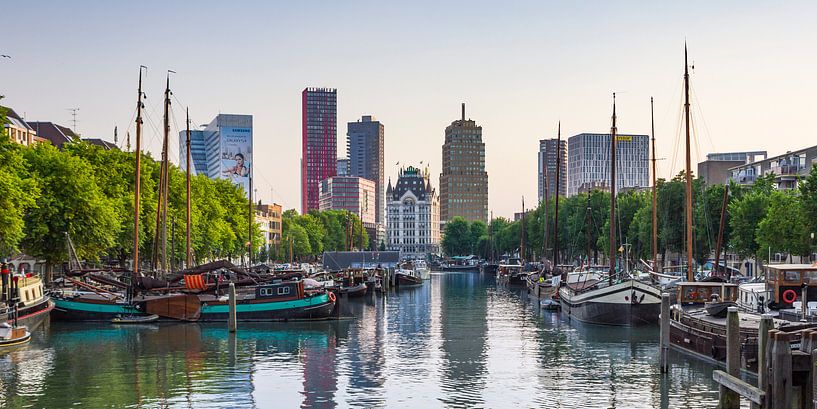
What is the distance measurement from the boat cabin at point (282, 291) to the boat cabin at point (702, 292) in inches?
1161

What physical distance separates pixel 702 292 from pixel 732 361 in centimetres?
2622

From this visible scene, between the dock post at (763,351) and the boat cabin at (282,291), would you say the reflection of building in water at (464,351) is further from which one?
the dock post at (763,351)

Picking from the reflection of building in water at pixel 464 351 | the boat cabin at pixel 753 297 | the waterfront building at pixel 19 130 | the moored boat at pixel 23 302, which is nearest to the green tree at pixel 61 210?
the moored boat at pixel 23 302

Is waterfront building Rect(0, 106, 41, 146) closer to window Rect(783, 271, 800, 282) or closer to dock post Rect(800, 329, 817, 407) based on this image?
window Rect(783, 271, 800, 282)

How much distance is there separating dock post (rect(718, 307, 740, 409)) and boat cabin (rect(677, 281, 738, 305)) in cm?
2259

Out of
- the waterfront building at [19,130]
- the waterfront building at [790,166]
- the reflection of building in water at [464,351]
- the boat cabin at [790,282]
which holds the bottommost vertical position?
the reflection of building in water at [464,351]

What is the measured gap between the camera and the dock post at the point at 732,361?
33062mm

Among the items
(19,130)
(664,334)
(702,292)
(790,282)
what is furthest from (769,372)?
(19,130)

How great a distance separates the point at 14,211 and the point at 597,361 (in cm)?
3784

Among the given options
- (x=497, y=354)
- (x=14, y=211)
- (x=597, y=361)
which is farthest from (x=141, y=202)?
(x=597, y=361)

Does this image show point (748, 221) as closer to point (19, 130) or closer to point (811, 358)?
point (811, 358)

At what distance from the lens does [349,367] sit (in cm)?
5191

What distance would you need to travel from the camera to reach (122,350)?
58.1 meters

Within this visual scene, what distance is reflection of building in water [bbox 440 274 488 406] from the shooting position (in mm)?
43688
